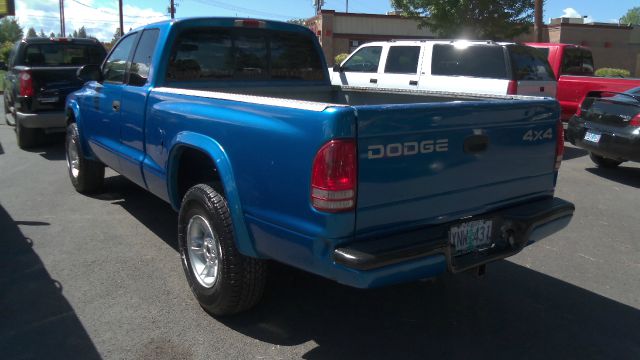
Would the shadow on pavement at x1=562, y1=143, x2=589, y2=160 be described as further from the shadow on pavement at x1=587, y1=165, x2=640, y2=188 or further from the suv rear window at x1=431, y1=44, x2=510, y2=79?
the suv rear window at x1=431, y1=44, x2=510, y2=79

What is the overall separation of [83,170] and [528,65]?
276 inches

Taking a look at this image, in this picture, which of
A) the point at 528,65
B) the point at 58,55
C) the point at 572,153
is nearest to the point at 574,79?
the point at 572,153

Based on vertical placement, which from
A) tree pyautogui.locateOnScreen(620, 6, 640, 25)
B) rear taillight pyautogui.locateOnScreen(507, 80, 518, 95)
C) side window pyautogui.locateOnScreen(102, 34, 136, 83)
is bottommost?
rear taillight pyautogui.locateOnScreen(507, 80, 518, 95)

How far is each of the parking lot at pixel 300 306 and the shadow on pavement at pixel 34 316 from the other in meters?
0.01

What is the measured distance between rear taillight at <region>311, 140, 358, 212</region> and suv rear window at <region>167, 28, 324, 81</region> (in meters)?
2.39

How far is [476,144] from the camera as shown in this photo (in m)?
3.17

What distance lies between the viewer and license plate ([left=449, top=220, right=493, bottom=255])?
311 cm

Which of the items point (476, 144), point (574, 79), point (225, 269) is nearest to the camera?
point (476, 144)

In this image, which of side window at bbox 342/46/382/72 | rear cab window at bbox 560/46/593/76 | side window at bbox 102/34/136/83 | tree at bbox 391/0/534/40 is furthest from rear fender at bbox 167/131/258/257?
tree at bbox 391/0/534/40

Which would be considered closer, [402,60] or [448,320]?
[448,320]

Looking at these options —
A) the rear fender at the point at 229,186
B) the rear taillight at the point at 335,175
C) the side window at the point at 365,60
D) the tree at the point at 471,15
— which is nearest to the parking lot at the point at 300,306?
the rear fender at the point at 229,186

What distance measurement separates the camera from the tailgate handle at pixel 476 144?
10.2 feet

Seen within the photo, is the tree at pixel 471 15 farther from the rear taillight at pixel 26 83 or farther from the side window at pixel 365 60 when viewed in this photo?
the rear taillight at pixel 26 83

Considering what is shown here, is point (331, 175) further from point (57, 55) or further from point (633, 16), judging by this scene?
point (633, 16)
